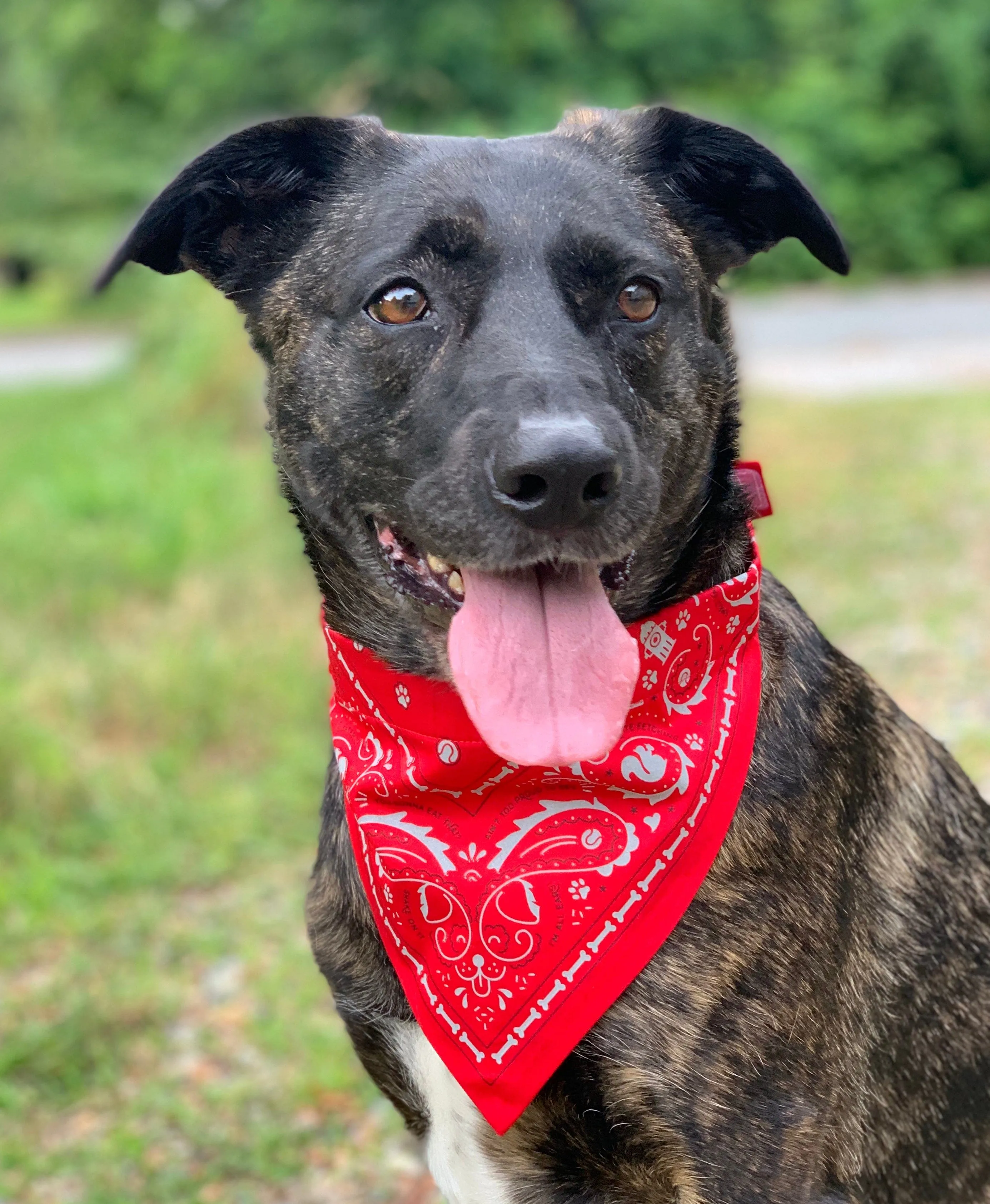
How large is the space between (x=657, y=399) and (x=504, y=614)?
442mm

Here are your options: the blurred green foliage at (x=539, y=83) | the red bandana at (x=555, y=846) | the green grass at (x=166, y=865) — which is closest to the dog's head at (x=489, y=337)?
the red bandana at (x=555, y=846)

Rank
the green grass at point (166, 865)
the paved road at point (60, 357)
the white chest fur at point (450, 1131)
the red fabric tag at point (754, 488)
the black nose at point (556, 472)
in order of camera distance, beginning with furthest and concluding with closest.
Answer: the paved road at point (60, 357)
the green grass at point (166, 865)
the red fabric tag at point (754, 488)
the white chest fur at point (450, 1131)
the black nose at point (556, 472)

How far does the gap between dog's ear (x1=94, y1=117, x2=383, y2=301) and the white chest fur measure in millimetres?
1370

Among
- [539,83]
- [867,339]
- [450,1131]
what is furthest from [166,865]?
[539,83]

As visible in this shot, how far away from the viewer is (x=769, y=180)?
234cm

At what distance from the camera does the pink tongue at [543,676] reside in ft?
6.66

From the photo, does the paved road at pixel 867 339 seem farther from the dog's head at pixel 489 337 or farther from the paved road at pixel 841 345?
the dog's head at pixel 489 337

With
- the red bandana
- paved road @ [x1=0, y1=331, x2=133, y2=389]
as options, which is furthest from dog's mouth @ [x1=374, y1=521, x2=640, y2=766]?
paved road @ [x1=0, y1=331, x2=133, y2=389]

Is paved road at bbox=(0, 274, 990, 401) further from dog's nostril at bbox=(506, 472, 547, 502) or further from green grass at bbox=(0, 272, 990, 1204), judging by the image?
dog's nostril at bbox=(506, 472, 547, 502)

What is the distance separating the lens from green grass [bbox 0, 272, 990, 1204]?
346 cm

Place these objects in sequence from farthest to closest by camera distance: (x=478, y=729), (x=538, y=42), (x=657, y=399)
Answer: (x=538, y=42), (x=657, y=399), (x=478, y=729)

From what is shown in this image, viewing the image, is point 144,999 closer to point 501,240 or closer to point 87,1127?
point 87,1127

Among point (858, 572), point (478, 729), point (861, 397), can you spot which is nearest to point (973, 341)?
point (861, 397)

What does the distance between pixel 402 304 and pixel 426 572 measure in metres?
0.44
